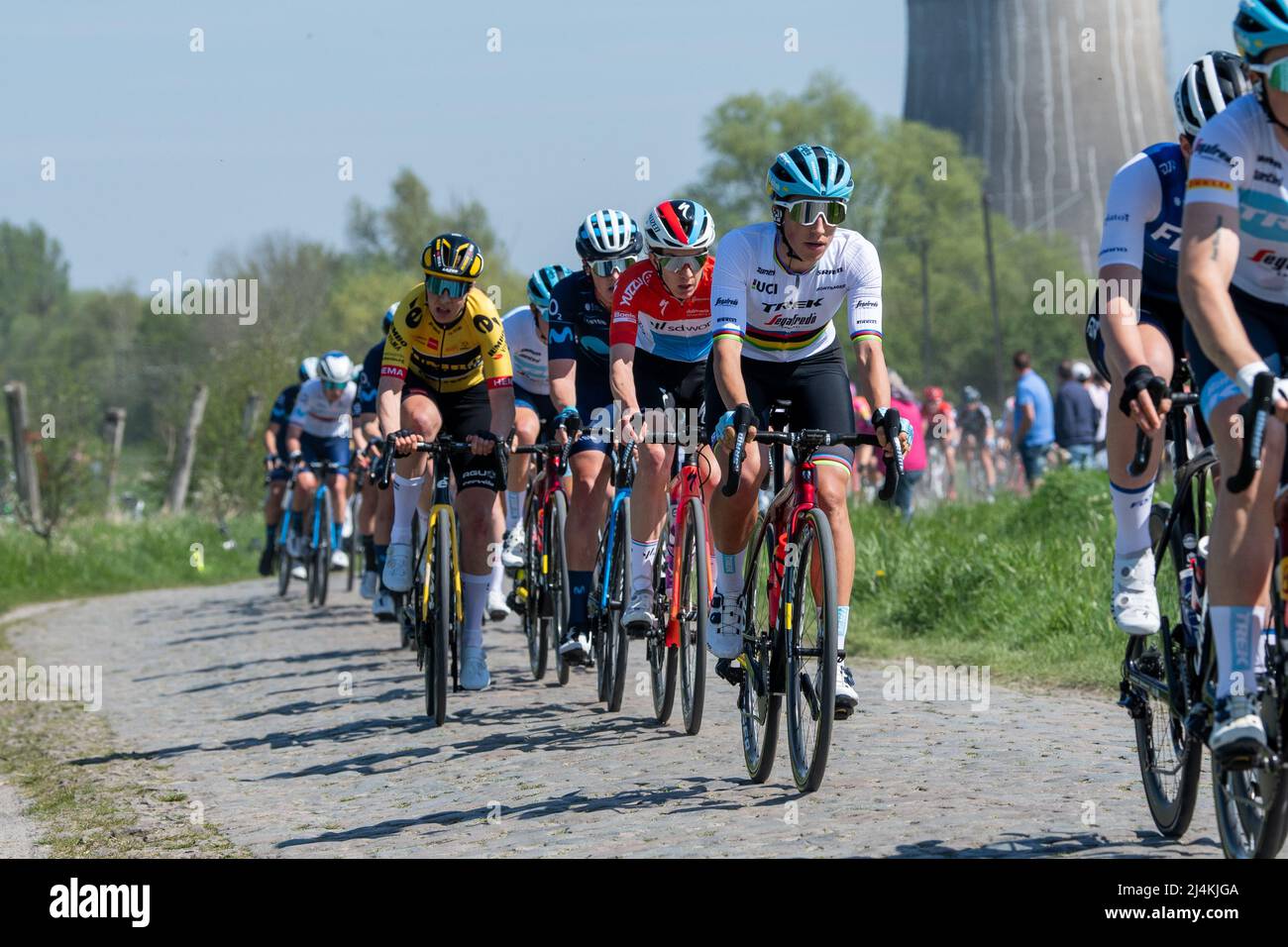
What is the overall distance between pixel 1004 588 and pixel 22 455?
15.7 meters

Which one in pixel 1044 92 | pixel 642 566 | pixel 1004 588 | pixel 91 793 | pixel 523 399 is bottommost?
pixel 91 793

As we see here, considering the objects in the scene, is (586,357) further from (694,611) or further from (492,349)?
(694,611)

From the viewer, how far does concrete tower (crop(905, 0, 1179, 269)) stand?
3607 inches

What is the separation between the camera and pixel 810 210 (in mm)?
6980

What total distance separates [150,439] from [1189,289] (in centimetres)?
3357

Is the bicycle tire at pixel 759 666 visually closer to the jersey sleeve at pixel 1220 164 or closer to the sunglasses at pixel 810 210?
the sunglasses at pixel 810 210

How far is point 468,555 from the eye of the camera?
936 cm

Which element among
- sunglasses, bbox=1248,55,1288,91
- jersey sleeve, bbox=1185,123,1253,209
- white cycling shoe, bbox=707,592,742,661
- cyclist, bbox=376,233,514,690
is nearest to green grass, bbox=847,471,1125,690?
white cycling shoe, bbox=707,592,742,661

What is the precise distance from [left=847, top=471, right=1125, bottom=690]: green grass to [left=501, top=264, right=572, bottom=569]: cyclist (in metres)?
2.45

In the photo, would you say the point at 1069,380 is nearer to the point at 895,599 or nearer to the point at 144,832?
the point at 895,599

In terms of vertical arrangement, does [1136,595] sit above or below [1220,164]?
below

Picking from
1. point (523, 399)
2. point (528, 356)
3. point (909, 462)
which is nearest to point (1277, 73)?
point (528, 356)

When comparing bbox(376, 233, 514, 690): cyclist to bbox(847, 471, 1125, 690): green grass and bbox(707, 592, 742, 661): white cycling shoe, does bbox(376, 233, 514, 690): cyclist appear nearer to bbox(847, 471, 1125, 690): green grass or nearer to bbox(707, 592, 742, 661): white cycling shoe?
bbox(707, 592, 742, 661): white cycling shoe
